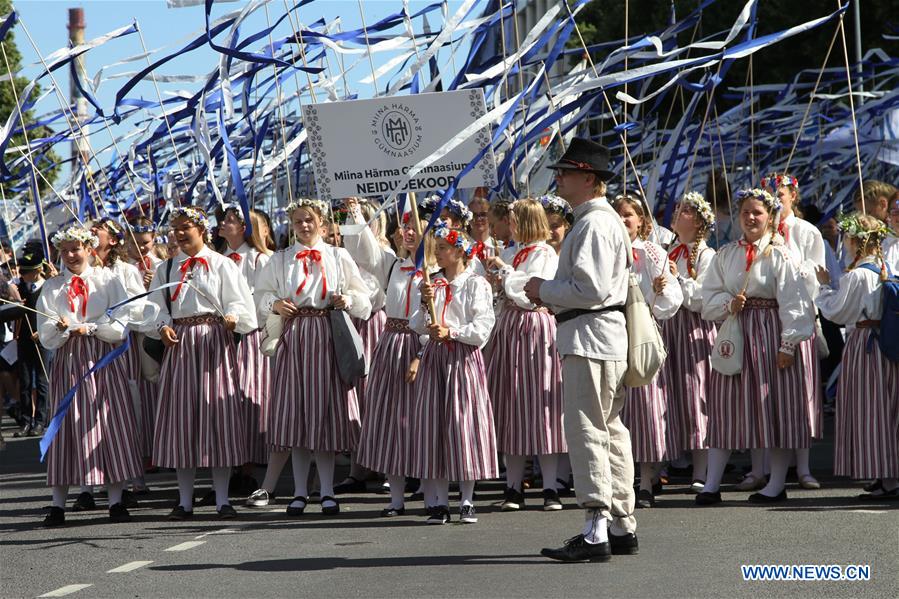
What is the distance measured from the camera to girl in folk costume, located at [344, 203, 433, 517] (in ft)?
28.7

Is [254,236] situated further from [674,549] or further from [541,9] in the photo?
[541,9]

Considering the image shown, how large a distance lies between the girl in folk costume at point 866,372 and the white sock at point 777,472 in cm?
36

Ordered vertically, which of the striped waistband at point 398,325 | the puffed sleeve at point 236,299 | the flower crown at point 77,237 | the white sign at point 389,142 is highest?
the white sign at point 389,142

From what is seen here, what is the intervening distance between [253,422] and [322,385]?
0.64 meters

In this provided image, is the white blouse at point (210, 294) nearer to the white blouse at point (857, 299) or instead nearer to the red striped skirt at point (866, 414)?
the white blouse at point (857, 299)

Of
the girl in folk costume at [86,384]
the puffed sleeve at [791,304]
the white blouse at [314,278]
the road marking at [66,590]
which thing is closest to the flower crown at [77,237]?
the girl in folk costume at [86,384]

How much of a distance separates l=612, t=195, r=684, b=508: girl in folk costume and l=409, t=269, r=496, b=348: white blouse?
1064mm

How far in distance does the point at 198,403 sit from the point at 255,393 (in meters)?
0.70

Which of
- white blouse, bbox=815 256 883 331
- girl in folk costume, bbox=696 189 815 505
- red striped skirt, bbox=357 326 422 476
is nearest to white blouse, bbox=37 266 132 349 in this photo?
red striped skirt, bbox=357 326 422 476

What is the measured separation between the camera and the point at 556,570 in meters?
6.66

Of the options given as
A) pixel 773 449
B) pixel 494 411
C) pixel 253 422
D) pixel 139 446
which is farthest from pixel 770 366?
pixel 139 446

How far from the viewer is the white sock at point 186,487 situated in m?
9.15

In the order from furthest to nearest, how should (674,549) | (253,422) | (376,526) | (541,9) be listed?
(541,9)
(253,422)
(376,526)
(674,549)

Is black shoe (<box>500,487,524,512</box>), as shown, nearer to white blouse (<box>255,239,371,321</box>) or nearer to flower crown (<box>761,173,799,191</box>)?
white blouse (<box>255,239,371,321</box>)
